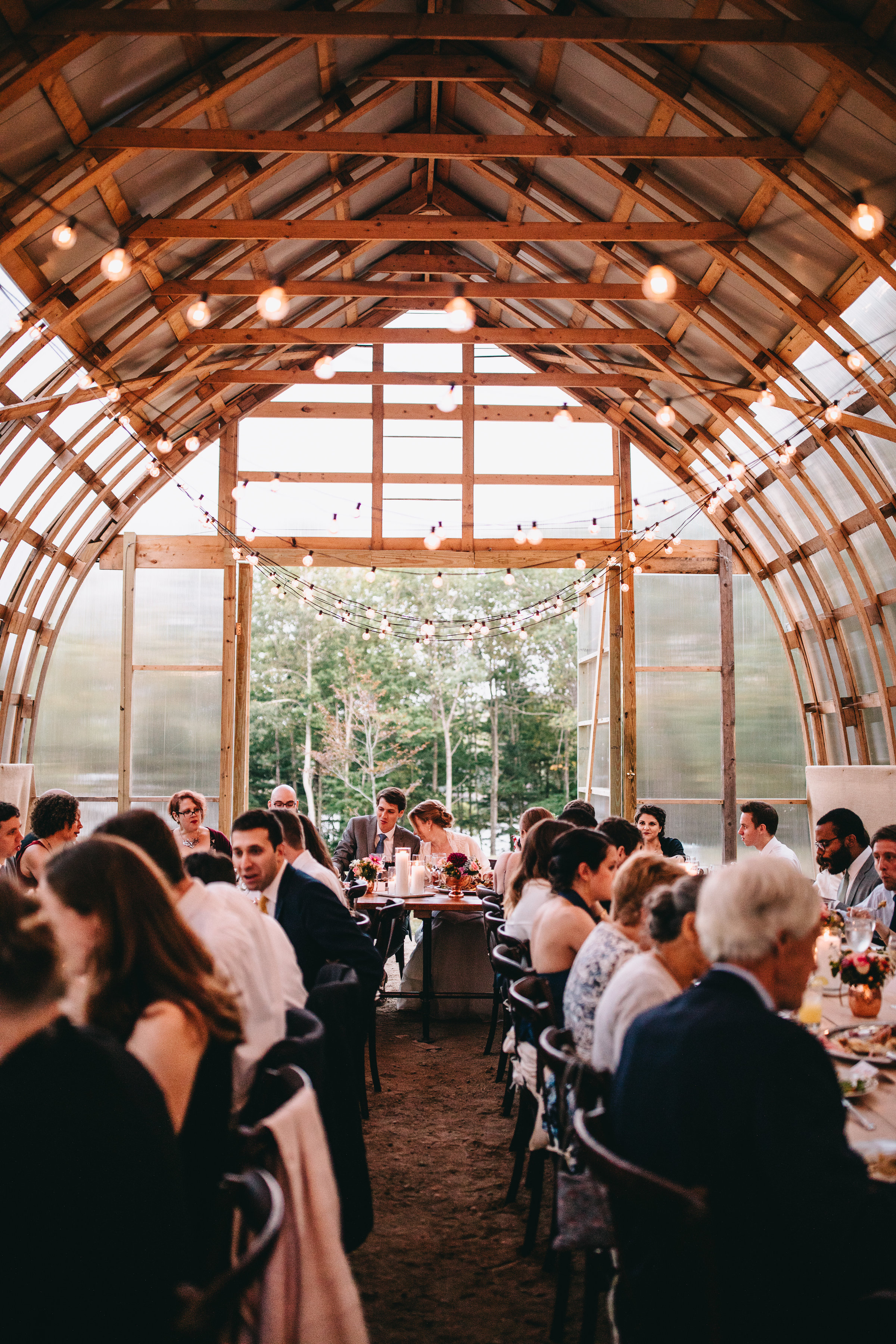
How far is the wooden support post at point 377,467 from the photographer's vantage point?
12.1 meters

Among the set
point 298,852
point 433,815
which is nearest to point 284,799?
point 433,815

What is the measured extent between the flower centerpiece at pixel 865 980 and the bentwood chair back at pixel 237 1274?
2222 mm

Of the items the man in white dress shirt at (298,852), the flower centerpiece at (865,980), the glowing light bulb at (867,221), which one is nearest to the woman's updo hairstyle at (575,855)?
the flower centerpiece at (865,980)

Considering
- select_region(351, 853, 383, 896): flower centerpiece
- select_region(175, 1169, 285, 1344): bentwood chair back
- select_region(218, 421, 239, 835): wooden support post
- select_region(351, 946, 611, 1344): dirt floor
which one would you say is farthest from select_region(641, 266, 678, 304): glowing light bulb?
select_region(218, 421, 239, 835): wooden support post

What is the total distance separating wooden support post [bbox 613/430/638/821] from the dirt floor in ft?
18.5

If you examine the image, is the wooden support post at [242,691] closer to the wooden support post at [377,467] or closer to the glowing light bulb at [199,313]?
the wooden support post at [377,467]

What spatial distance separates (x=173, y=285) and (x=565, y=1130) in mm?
7578

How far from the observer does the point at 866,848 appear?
6.74m

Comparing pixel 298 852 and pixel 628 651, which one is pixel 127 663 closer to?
pixel 628 651

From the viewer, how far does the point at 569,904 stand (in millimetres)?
3910

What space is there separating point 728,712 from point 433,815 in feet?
15.1

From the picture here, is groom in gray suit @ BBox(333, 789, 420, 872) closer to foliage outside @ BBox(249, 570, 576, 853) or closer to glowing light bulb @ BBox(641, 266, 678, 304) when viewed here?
glowing light bulb @ BBox(641, 266, 678, 304)

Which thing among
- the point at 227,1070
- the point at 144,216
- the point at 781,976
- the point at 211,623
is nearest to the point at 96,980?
the point at 227,1070

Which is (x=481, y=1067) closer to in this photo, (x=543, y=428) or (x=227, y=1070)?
(x=227, y=1070)
